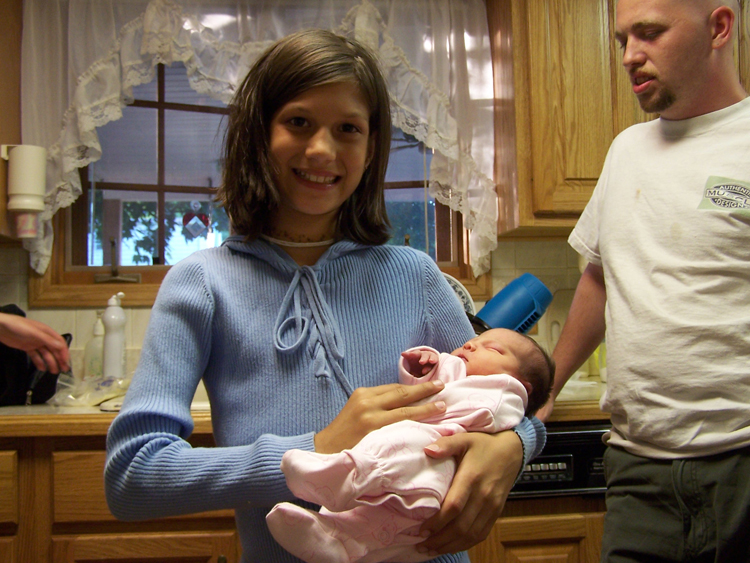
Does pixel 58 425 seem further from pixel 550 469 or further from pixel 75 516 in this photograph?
pixel 550 469

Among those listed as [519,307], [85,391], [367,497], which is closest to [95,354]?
[85,391]

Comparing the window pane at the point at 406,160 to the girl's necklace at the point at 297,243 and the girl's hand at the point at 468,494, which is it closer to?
the girl's necklace at the point at 297,243

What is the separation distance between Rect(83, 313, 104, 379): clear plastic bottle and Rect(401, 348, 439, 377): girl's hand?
5.55ft

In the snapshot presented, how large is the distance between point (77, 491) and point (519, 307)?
145 cm

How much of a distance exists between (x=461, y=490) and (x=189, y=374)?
396 millimetres

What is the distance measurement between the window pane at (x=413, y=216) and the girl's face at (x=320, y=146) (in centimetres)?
162

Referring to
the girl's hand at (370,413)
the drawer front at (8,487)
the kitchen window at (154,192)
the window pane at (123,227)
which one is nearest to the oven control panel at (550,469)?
the kitchen window at (154,192)

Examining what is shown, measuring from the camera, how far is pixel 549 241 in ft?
8.13

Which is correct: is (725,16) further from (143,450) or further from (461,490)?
(143,450)

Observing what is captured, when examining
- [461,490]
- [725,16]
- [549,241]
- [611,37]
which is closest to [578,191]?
[549,241]

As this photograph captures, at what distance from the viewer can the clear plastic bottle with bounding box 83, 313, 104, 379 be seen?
2.21 meters

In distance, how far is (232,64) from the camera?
2281mm

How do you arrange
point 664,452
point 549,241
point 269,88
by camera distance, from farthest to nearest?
point 549,241, point 664,452, point 269,88

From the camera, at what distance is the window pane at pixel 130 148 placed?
2432mm
